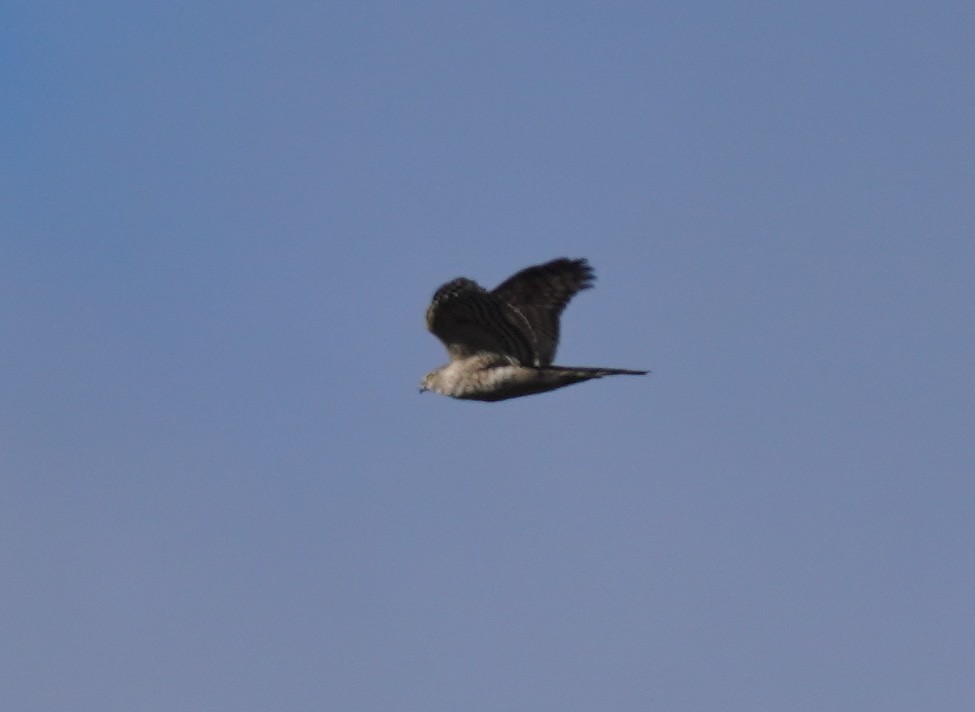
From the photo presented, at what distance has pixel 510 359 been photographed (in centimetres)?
2489

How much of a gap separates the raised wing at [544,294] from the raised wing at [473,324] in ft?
2.49

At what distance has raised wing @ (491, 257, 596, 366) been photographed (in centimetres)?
2603

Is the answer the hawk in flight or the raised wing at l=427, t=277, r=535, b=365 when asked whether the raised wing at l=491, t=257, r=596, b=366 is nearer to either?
the hawk in flight

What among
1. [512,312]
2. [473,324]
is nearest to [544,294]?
[512,312]

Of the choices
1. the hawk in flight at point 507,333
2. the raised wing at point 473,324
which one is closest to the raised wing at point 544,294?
the hawk in flight at point 507,333

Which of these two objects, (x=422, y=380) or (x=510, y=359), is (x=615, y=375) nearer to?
(x=510, y=359)

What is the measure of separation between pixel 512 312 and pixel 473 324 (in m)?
0.96

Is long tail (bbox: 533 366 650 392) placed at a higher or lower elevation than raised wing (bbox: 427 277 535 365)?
lower

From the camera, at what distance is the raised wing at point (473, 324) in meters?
23.2

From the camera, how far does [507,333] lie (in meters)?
24.8

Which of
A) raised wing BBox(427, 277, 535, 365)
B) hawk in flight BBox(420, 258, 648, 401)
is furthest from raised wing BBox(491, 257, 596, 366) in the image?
raised wing BBox(427, 277, 535, 365)

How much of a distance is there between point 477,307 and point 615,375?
233cm

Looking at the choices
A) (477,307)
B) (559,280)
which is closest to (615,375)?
(477,307)

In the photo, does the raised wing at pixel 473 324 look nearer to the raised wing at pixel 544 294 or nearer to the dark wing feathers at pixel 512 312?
the dark wing feathers at pixel 512 312
